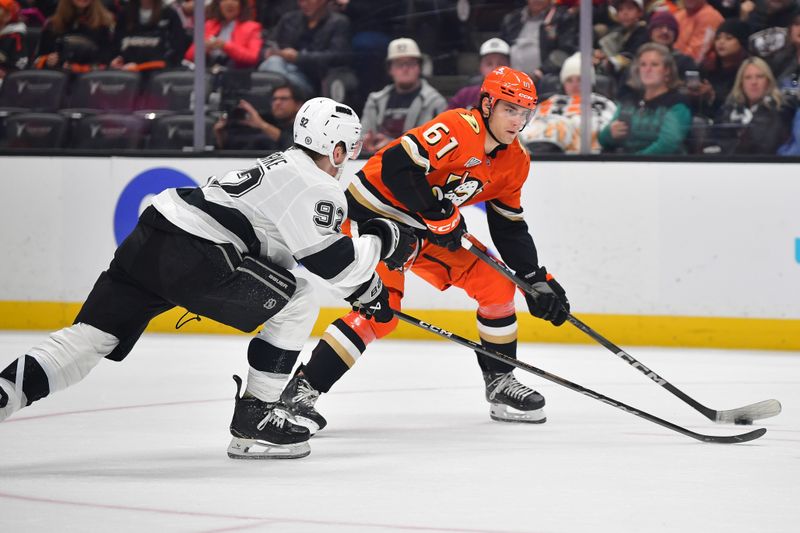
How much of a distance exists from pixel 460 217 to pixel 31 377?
1.51m

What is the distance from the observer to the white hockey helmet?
338 cm

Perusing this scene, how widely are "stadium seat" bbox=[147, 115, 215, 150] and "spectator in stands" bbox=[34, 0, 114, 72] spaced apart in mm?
697

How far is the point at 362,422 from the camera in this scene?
415 centimetres

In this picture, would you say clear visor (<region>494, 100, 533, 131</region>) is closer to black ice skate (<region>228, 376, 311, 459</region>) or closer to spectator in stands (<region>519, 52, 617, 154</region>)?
black ice skate (<region>228, 376, 311, 459</region>)

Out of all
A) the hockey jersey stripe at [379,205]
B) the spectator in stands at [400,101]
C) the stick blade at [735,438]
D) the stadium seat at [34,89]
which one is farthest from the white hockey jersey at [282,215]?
the stadium seat at [34,89]

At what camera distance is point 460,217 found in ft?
13.6

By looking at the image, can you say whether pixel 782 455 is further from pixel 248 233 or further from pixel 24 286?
pixel 24 286

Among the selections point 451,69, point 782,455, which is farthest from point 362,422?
point 451,69

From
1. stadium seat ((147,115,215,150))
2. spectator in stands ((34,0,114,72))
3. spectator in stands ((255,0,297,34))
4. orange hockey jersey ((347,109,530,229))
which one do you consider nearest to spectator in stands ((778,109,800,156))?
orange hockey jersey ((347,109,530,229))

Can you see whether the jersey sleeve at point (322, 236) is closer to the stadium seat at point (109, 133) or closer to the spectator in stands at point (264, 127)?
the spectator in stands at point (264, 127)

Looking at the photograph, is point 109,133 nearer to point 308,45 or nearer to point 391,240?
point 308,45

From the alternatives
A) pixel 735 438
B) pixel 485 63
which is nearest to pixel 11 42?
pixel 485 63

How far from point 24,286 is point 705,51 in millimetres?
3508

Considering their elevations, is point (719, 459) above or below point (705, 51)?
below
